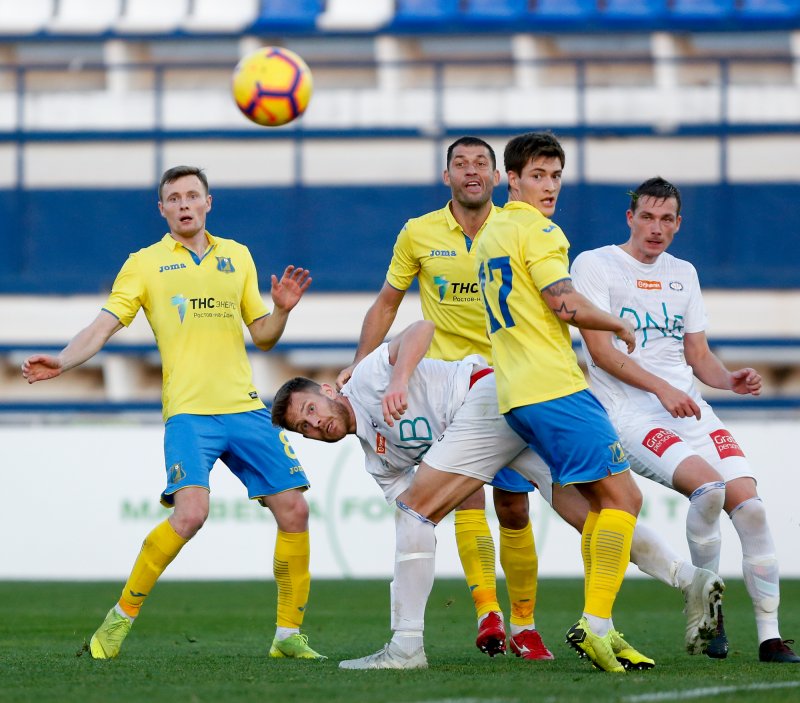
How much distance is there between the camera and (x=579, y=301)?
5.46 m

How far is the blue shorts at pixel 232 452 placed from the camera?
649 centimetres

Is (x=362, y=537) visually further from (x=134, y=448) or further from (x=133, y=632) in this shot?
(x=133, y=632)

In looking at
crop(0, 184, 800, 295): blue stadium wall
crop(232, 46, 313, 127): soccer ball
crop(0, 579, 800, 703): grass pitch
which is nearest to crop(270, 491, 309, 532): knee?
crop(0, 579, 800, 703): grass pitch

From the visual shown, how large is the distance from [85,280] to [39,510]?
8.05 meters

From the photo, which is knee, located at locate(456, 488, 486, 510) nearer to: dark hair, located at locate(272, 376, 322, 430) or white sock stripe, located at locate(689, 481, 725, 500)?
white sock stripe, located at locate(689, 481, 725, 500)

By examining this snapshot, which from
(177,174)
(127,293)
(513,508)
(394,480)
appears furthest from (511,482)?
(177,174)

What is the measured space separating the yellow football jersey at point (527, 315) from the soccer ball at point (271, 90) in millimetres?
2956

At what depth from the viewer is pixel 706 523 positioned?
6266 millimetres

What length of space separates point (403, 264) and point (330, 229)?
1458cm

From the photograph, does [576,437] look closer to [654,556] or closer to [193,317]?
[654,556]

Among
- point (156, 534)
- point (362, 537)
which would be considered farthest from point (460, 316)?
point (362, 537)

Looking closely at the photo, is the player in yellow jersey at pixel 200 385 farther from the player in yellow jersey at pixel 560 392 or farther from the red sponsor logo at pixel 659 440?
the red sponsor logo at pixel 659 440

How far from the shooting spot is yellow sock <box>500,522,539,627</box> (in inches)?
258

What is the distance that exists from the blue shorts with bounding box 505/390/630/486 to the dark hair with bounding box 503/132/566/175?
3.28ft
